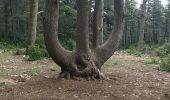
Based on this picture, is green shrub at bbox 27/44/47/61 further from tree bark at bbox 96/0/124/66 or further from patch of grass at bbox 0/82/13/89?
patch of grass at bbox 0/82/13/89

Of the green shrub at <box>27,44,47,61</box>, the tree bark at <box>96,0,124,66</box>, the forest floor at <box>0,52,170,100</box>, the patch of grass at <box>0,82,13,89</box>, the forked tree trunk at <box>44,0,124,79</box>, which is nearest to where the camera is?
the forest floor at <box>0,52,170,100</box>

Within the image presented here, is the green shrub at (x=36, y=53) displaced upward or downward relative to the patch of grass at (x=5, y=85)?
upward

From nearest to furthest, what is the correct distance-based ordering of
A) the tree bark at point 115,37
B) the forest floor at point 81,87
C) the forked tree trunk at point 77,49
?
the forest floor at point 81,87 → the forked tree trunk at point 77,49 → the tree bark at point 115,37

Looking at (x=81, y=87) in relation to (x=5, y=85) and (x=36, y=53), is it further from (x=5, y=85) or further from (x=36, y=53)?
(x=36, y=53)

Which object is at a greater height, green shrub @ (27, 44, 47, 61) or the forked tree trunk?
the forked tree trunk

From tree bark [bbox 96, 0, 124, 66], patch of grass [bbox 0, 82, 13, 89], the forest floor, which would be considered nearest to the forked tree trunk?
tree bark [bbox 96, 0, 124, 66]

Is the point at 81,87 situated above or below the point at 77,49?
below

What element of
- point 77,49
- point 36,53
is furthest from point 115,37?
point 36,53

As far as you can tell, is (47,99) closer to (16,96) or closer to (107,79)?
(16,96)

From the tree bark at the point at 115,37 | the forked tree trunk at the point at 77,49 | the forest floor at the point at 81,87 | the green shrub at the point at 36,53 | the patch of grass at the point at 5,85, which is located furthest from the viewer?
the green shrub at the point at 36,53

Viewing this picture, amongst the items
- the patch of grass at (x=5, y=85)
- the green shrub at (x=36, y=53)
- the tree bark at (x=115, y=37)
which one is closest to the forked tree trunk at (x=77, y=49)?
the tree bark at (x=115, y=37)

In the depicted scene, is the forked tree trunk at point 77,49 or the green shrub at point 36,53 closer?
the forked tree trunk at point 77,49

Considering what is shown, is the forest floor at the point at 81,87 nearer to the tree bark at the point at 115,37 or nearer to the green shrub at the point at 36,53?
the tree bark at the point at 115,37

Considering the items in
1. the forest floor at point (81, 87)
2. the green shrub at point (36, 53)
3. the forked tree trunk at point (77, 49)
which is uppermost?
the forked tree trunk at point (77, 49)
